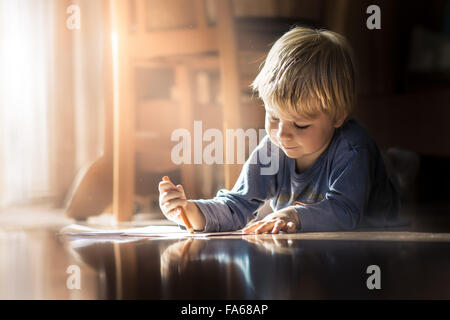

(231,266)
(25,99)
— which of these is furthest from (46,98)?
(231,266)

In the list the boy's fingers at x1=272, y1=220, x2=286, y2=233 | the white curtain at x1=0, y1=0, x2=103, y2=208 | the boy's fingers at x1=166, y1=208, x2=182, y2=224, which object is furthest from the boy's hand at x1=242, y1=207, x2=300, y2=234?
the white curtain at x1=0, y1=0, x2=103, y2=208

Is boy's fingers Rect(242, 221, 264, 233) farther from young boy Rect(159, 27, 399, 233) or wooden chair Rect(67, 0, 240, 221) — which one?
wooden chair Rect(67, 0, 240, 221)

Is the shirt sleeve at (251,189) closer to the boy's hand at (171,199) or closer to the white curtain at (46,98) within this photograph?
the boy's hand at (171,199)

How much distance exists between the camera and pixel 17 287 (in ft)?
1.74

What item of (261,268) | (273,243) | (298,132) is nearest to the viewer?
(261,268)

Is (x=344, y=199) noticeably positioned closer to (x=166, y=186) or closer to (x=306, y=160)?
(x=306, y=160)

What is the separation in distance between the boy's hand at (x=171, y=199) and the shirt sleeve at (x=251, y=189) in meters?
0.06

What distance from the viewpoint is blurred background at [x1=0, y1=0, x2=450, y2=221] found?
0.87 m

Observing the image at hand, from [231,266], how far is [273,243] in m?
0.14

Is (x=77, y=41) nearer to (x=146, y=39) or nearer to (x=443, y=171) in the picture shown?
(x=146, y=39)

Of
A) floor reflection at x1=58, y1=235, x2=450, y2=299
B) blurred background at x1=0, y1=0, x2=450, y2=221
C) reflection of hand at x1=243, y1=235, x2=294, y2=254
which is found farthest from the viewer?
blurred background at x1=0, y1=0, x2=450, y2=221

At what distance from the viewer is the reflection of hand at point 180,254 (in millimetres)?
579

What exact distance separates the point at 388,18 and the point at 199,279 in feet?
1.91

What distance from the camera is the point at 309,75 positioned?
2.60 ft
